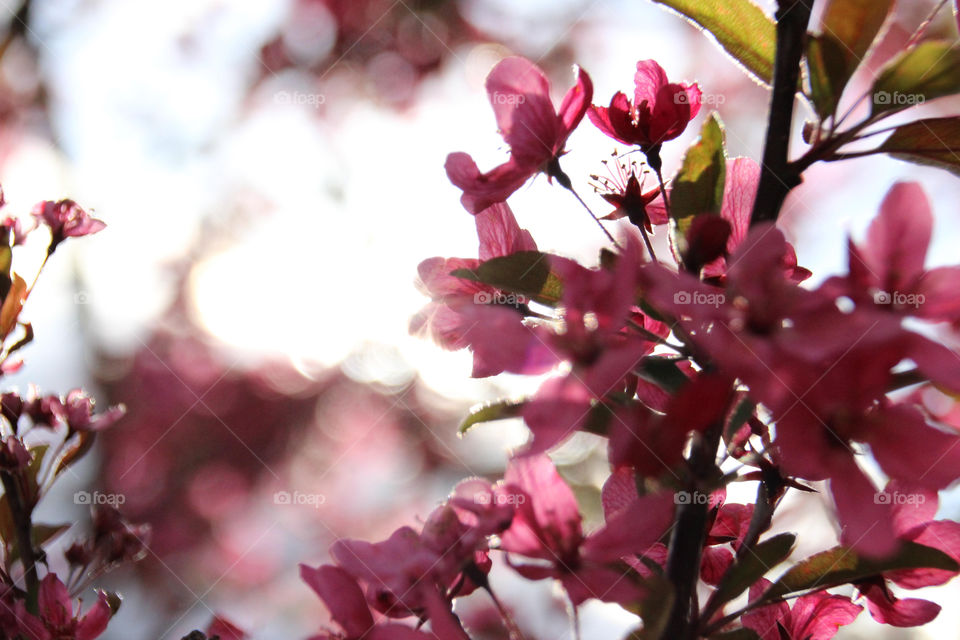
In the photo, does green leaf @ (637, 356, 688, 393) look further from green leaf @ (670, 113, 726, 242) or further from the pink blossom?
green leaf @ (670, 113, 726, 242)

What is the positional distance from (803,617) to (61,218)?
1.13 m

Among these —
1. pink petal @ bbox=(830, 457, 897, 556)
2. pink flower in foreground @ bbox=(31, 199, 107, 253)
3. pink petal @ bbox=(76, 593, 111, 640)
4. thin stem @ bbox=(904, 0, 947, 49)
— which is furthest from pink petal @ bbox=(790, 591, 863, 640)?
pink flower in foreground @ bbox=(31, 199, 107, 253)

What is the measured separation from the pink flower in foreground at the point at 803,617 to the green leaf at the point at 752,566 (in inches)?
5.5

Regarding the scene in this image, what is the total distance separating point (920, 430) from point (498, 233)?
464mm

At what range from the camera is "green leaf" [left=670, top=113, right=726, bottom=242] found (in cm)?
77

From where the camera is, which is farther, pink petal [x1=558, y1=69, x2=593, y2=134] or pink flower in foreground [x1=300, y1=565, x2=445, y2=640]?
pink petal [x1=558, y1=69, x2=593, y2=134]

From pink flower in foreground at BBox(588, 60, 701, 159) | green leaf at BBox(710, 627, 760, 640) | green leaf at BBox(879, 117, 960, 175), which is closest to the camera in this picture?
green leaf at BBox(710, 627, 760, 640)

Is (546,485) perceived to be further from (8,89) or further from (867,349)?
(8,89)

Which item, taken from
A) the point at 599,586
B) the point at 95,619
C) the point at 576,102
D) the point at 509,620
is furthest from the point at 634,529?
the point at 95,619

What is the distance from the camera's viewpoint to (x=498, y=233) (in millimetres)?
884

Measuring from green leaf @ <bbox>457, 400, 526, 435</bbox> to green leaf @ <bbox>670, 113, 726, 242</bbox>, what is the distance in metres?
0.24

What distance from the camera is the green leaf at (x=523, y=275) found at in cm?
77

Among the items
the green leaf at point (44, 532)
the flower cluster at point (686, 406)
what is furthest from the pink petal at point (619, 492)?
the green leaf at point (44, 532)

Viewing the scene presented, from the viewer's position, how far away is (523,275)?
0.78 m
